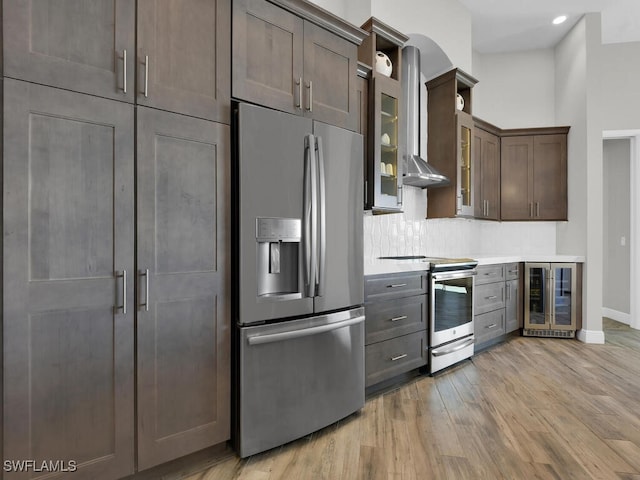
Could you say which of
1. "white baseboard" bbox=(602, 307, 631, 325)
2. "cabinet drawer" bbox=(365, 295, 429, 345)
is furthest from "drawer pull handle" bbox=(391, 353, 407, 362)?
"white baseboard" bbox=(602, 307, 631, 325)

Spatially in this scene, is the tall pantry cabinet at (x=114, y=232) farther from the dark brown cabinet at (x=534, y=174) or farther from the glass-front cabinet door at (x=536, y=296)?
the dark brown cabinet at (x=534, y=174)

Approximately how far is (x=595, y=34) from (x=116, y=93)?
208 inches

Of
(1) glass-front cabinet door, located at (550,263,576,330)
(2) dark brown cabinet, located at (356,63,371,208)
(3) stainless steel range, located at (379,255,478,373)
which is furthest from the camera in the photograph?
(1) glass-front cabinet door, located at (550,263,576,330)

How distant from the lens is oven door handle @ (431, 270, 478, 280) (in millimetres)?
3219

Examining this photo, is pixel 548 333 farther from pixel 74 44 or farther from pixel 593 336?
pixel 74 44

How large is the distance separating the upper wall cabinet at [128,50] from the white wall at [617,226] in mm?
5812

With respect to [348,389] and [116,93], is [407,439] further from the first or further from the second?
[116,93]

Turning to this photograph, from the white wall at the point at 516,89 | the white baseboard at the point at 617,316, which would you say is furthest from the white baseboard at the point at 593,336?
the white wall at the point at 516,89

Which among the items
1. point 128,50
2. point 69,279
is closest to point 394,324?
point 69,279

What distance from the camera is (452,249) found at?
480 centimetres

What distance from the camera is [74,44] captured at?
4.89ft

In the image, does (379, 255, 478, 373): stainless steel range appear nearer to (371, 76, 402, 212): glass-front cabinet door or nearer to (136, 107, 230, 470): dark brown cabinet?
(371, 76, 402, 212): glass-front cabinet door

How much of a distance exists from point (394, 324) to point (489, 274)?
175 cm

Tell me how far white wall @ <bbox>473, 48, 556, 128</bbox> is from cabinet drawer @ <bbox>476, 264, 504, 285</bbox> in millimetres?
2271
